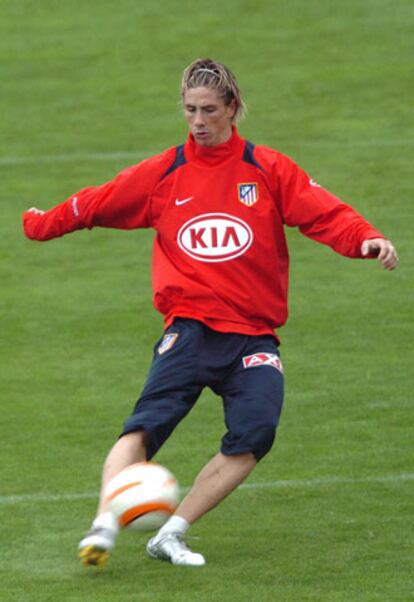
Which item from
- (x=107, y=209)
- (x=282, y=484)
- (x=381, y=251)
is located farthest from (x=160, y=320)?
(x=381, y=251)

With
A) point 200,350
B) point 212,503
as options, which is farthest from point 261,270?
point 212,503

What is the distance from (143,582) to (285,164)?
193cm

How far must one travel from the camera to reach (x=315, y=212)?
7.42 metres

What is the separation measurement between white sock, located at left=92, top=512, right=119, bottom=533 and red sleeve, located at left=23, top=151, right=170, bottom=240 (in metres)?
1.42

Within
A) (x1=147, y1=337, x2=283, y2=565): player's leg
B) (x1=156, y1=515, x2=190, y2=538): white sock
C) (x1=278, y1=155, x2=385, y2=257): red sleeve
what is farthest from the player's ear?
(x1=156, y1=515, x2=190, y2=538): white sock

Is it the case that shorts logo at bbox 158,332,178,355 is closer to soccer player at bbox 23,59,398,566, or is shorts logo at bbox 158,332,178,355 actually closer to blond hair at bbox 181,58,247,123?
soccer player at bbox 23,59,398,566

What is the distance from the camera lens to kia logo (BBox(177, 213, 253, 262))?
741 centimetres

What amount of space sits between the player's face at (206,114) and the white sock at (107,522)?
1716 millimetres

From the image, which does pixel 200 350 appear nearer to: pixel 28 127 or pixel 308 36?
pixel 28 127

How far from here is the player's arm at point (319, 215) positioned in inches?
288

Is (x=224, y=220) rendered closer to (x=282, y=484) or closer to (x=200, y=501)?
(x=200, y=501)

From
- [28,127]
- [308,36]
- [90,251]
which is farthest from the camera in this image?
[308,36]

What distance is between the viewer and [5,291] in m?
12.8

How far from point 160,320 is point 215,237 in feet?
15.0
